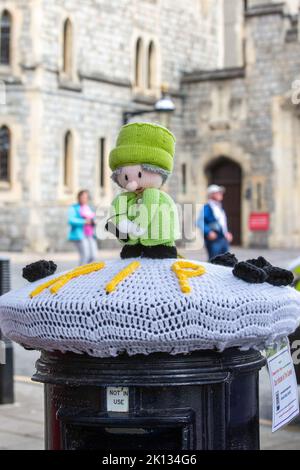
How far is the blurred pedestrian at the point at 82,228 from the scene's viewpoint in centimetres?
1619

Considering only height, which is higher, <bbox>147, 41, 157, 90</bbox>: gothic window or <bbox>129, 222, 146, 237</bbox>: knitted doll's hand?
<bbox>147, 41, 157, 90</bbox>: gothic window

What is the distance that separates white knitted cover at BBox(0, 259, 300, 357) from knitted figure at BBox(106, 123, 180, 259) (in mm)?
183

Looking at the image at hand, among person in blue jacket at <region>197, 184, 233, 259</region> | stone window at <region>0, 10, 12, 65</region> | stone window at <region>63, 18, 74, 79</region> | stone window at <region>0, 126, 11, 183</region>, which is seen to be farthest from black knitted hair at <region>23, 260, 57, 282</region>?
stone window at <region>63, 18, 74, 79</region>

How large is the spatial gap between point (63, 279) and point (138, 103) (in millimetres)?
26041

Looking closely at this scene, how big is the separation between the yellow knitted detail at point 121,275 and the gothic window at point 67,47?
2376 centimetres

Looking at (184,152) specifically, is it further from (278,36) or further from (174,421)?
(174,421)

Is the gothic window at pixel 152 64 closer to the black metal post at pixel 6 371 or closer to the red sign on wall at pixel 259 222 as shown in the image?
the red sign on wall at pixel 259 222

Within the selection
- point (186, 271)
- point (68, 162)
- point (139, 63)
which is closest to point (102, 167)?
point (68, 162)

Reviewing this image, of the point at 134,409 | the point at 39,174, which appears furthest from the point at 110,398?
the point at 39,174

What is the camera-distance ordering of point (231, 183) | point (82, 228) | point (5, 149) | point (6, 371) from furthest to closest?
point (231, 183) < point (5, 149) < point (82, 228) < point (6, 371)

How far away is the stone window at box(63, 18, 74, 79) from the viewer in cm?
2630

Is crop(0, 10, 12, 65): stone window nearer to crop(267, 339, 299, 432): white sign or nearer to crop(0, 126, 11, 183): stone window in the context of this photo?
crop(0, 126, 11, 183): stone window

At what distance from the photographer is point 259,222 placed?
28.4 meters

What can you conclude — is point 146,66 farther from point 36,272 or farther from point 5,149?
point 36,272
